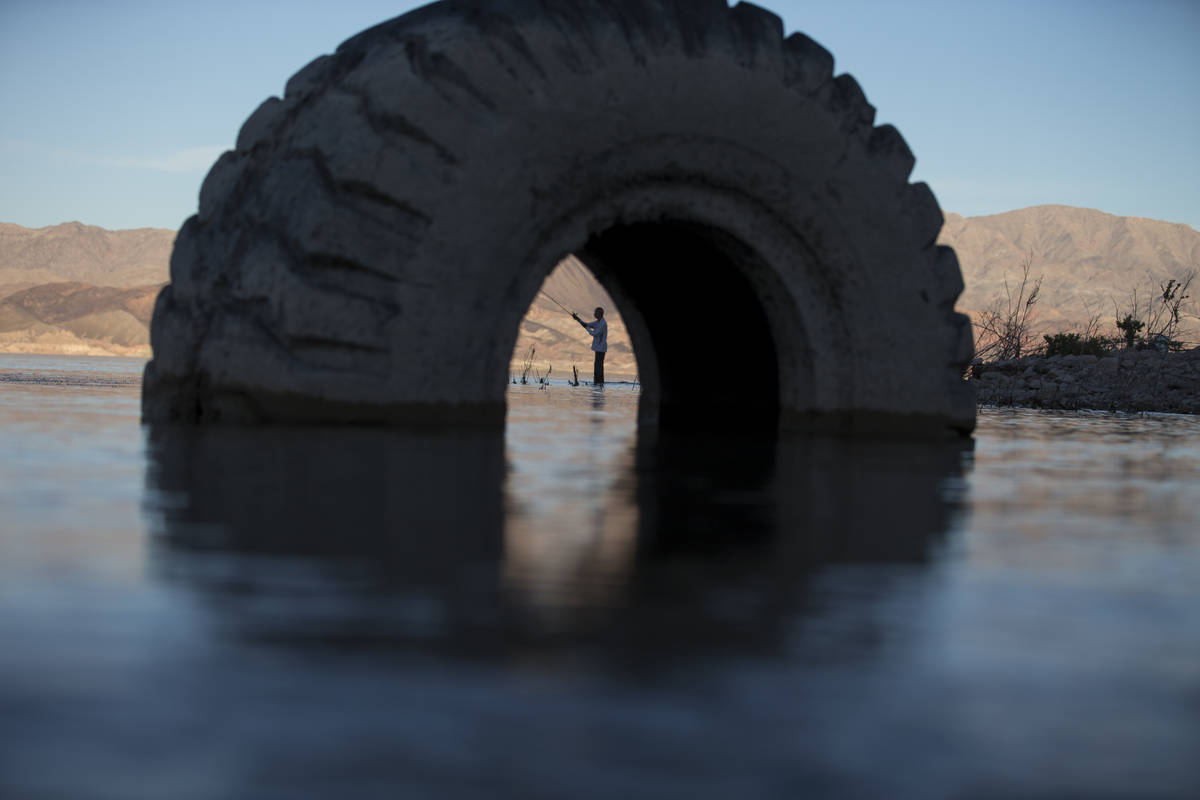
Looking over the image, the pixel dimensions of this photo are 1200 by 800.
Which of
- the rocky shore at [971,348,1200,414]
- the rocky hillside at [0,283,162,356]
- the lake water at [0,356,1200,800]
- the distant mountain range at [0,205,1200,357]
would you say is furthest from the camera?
the rocky hillside at [0,283,162,356]

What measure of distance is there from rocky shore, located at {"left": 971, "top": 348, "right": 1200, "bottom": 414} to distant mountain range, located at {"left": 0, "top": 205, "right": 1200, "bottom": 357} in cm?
2267

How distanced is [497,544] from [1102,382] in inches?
408

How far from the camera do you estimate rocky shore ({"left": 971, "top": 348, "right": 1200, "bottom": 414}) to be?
10469 millimetres

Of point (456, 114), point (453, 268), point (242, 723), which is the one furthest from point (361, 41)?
point (242, 723)

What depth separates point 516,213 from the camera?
174 inches

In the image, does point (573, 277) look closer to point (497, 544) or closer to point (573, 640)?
point (497, 544)

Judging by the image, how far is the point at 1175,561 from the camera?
225cm

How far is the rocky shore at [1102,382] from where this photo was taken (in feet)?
34.3

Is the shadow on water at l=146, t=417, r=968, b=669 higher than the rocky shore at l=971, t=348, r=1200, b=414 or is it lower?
lower

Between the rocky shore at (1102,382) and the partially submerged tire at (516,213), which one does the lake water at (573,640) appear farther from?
the rocky shore at (1102,382)

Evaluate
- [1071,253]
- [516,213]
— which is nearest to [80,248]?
[1071,253]

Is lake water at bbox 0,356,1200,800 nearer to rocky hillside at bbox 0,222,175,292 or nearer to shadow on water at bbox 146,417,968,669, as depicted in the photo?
shadow on water at bbox 146,417,968,669

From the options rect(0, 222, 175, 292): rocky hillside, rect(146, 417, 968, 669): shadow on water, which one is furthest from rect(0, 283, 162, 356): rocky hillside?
rect(146, 417, 968, 669): shadow on water

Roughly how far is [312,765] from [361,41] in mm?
4151
